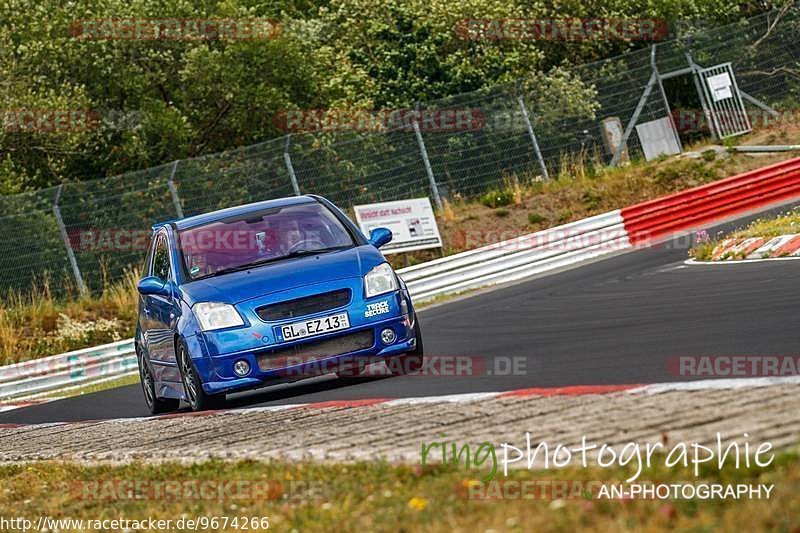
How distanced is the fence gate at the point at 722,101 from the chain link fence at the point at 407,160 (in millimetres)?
214

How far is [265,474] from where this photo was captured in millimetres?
6734

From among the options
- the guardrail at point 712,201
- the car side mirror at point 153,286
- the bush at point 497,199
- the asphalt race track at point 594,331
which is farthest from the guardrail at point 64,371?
the car side mirror at point 153,286

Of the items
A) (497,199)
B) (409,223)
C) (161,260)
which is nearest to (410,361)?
(161,260)

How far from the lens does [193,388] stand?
11.2m

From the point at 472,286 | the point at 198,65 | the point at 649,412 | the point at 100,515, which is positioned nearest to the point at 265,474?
the point at 100,515

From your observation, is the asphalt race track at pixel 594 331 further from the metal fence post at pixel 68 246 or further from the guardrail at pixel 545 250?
the metal fence post at pixel 68 246

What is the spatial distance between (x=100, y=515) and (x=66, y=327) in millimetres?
18771

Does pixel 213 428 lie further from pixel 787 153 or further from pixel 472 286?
pixel 787 153

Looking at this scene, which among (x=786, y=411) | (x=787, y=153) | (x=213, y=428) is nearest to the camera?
(x=786, y=411)

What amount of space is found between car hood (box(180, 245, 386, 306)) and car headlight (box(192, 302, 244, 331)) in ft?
0.17

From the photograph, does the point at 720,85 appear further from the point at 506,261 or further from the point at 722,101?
the point at 506,261

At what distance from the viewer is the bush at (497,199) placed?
93.4ft

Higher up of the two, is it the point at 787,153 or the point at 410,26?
the point at 410,26

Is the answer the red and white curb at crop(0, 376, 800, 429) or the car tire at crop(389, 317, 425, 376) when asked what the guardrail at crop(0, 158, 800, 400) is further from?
the red and white curb at crop(0, 376, 800, 429)
